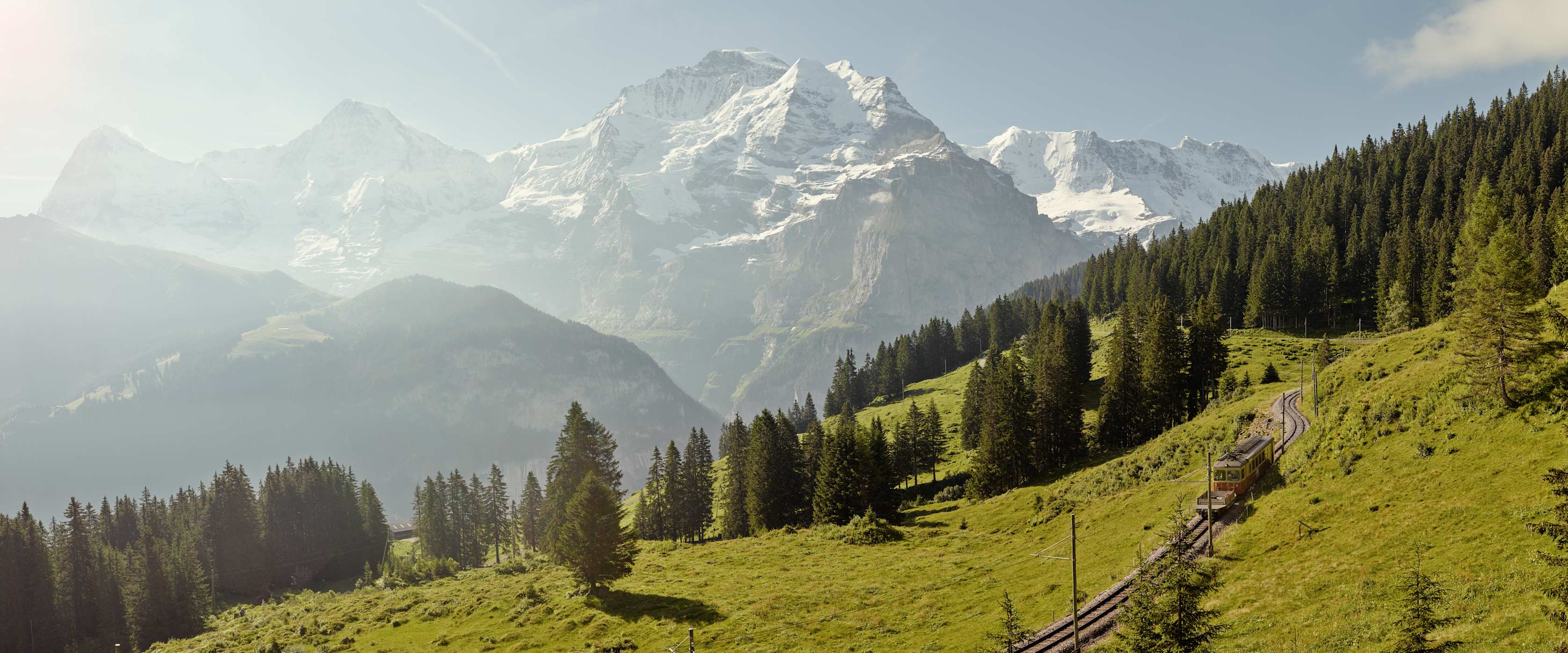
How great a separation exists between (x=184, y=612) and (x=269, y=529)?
39935 mm

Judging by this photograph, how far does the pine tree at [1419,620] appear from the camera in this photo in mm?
22438

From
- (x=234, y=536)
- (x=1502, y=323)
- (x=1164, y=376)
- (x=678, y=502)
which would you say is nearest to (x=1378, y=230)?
(x=1164, y=376)

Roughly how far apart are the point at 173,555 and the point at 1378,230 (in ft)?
726

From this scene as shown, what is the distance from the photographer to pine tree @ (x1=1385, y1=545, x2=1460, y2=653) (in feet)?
73.6

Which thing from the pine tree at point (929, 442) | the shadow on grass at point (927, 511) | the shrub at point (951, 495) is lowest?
the shadow on grass at point (927, 511)

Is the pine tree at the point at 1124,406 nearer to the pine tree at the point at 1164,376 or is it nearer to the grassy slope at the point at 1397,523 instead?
the pine tree at the point at 1164,376

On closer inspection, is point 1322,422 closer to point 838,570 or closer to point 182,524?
point 838,570

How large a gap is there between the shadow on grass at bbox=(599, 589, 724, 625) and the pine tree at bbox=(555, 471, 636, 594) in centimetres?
205

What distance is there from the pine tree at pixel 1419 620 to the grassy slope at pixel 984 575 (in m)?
1.02

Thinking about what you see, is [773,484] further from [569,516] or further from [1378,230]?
[1378,230]

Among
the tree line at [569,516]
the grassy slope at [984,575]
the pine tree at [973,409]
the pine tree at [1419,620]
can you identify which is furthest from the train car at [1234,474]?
the pine tree at [973,409]

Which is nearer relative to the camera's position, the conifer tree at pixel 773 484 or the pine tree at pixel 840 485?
the pine tree at pixel 840 485

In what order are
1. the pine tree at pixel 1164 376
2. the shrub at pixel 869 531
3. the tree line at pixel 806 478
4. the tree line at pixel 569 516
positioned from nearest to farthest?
the tree line at pixel 569 516, the shrub at pixel 869 531, the tree line at pixel 806 478, the pine tree at pixel 1164 376

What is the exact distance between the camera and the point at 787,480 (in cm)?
9669
